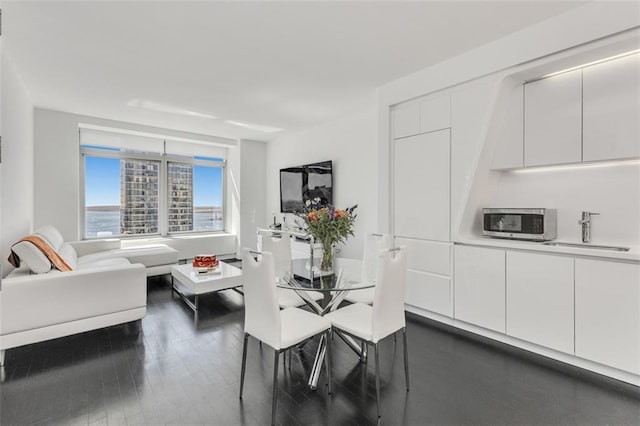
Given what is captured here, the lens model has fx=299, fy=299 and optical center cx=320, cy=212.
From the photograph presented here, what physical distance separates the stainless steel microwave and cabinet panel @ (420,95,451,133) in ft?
3.37

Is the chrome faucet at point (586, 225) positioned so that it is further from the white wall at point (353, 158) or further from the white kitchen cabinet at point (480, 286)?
the white wall at point (353, 158)

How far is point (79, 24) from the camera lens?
2494 mm

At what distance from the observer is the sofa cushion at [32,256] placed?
2617mm

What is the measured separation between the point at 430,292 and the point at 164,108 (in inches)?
180

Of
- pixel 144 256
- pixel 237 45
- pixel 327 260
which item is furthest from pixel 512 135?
pixel 144 256

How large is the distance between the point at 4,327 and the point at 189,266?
84.6 inches

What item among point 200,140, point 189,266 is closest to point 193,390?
point 189,266

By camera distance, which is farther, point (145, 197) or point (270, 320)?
point (145, 197)

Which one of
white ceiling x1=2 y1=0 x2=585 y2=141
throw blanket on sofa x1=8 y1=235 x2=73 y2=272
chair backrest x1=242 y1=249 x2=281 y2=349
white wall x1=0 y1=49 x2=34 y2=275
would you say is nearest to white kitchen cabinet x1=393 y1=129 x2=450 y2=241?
white ceiling x1=2 y1=0 x2=585 y2=141

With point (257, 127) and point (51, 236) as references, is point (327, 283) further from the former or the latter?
point (257, 127)

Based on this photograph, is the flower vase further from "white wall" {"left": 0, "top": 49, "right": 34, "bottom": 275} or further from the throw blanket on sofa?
"white wall" {"left": 0, "top": 49, "right": 34, "bottom": 275}

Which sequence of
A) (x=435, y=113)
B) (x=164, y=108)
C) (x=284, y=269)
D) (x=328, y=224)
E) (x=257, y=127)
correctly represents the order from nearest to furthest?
(x=328, y=224) < (x=284, y=269) < (x=435, y=113) < (x=164, y=108) < (x=257, y=127)

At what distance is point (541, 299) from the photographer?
8.29ft

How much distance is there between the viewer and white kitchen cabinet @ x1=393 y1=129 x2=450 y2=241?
3.21 m
